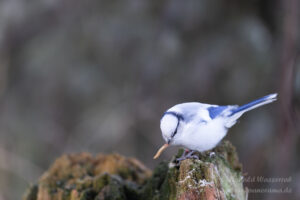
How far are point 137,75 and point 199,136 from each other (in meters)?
2.98

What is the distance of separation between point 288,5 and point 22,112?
3.69 metres

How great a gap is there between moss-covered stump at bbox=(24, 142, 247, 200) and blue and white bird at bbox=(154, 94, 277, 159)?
0.08 m

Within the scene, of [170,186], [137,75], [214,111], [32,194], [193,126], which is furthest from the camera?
[137,75]

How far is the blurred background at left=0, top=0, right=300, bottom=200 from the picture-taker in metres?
4.19

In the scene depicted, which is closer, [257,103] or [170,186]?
[170,186]

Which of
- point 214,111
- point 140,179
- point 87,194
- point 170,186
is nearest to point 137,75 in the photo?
point 140,179

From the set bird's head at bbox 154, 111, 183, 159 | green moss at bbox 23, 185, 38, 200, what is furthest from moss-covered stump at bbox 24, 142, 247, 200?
bird's head at bbox 154, 111, 183, 159

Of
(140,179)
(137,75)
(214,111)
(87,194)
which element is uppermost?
(137,75)

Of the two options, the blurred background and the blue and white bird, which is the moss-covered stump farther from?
the blurred background

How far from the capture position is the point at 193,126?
6.64 ft

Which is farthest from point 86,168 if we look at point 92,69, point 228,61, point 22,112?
point 22,112

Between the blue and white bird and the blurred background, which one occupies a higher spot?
the blurred background

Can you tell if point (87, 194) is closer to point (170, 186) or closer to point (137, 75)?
point (170, 186)

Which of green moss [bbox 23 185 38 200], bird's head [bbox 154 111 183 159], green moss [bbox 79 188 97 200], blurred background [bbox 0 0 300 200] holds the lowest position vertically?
green moss [bbox 79 188 97 200]
